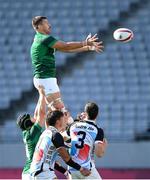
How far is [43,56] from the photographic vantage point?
9.27m

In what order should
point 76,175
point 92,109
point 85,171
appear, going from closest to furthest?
point 85,171 → point 92,109 → point 76,175

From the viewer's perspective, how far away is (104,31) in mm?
16469

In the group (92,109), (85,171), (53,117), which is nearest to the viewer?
(53,117)

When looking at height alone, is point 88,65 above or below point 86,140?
above

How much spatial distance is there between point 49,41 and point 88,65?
6858mm

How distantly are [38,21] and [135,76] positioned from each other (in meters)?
6.50

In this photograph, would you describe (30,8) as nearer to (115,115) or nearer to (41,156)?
(115,115)

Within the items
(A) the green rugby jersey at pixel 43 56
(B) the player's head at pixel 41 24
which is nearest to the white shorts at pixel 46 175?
(A) the green rugby jersey at pixel 43 56

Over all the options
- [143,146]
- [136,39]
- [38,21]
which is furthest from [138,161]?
[38,21]

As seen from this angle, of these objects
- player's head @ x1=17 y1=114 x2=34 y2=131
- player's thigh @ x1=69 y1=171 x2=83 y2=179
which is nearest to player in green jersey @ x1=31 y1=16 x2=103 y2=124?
player's head @ x1=17 y1=114 x2=34 y2=131

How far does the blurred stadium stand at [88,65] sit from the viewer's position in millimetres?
15062

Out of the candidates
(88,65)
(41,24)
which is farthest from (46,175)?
(88,65)

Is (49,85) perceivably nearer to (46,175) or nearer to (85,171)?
(85,171)

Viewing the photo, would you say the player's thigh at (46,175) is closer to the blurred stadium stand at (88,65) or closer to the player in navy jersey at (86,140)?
the player in navy jersey at (86,140)
